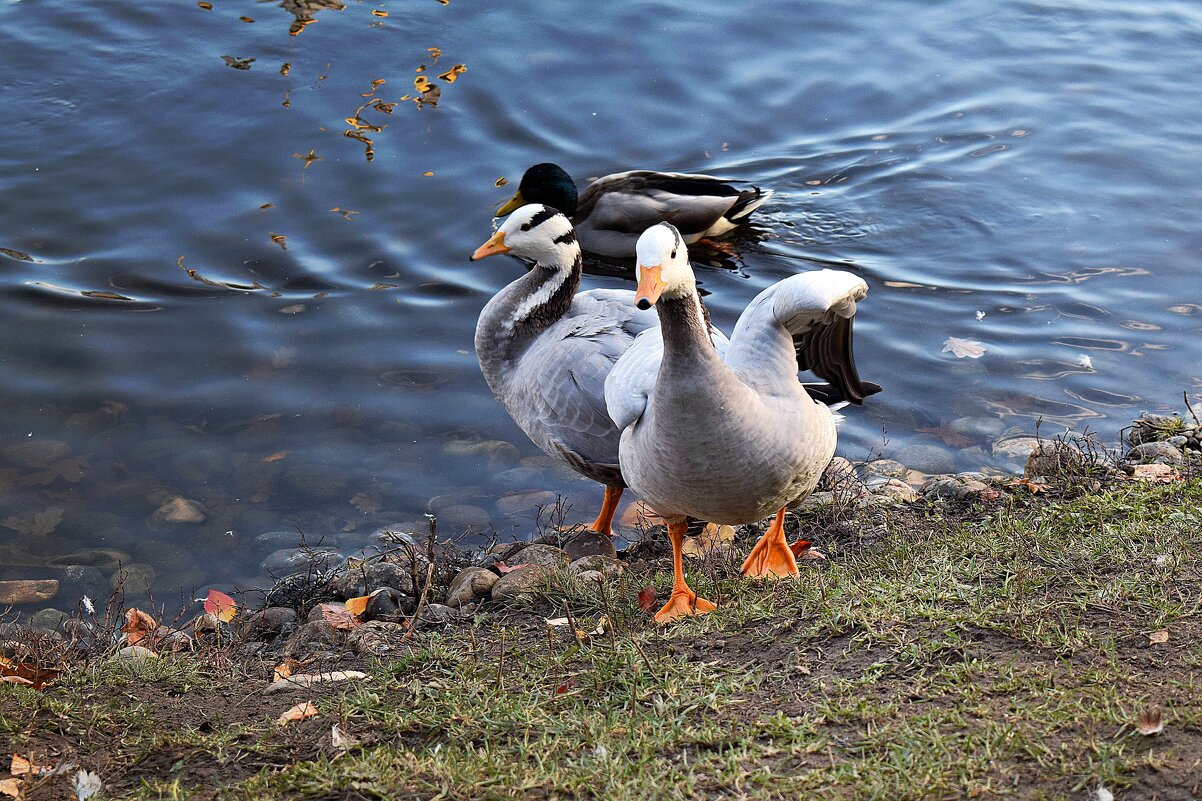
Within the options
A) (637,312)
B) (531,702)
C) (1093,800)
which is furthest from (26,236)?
(1093,800)

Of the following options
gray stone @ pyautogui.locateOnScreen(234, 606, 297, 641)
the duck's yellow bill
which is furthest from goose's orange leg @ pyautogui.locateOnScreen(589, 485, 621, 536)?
the duck's yellow bill

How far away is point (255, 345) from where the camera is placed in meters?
7.50

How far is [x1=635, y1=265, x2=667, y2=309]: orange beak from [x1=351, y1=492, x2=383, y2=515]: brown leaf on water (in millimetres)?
2972

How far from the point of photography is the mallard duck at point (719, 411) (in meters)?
3.88

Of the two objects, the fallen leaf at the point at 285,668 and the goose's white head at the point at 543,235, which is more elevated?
the goose's white head at the point at 543,235

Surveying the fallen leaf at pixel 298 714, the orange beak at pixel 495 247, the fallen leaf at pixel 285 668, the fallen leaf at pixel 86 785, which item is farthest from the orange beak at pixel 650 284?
the orange beak at pixel 495 247

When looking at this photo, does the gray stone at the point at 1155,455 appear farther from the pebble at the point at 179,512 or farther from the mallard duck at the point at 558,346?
the pebble at the point at 179,512

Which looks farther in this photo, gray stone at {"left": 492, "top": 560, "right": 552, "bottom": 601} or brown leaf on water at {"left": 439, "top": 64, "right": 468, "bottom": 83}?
brown leaf on water at {"left": 439, "top": 64, "right": 468, "bottom": 83}

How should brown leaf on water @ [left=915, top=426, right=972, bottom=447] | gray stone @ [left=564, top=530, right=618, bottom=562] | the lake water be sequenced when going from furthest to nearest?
brown leaf on water @ [left=915, top=426, right=972, bottom=447], the lake water, gray stone @ [left=564, top=530, right=618, bottom=562]

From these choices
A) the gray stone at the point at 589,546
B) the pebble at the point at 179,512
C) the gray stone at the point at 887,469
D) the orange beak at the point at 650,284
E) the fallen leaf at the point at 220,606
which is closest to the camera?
the orange beak at the point at 650,284

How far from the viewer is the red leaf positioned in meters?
4.31

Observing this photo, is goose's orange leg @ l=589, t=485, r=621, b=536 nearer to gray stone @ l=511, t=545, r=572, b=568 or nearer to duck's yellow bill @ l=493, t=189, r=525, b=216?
gray stone @ l=511, t=545, r=572, b=568

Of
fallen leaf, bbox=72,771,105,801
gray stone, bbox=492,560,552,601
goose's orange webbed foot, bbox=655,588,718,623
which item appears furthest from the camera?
gray stone, bbox=492,560,552,601

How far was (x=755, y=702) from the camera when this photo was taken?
317 centimetres
